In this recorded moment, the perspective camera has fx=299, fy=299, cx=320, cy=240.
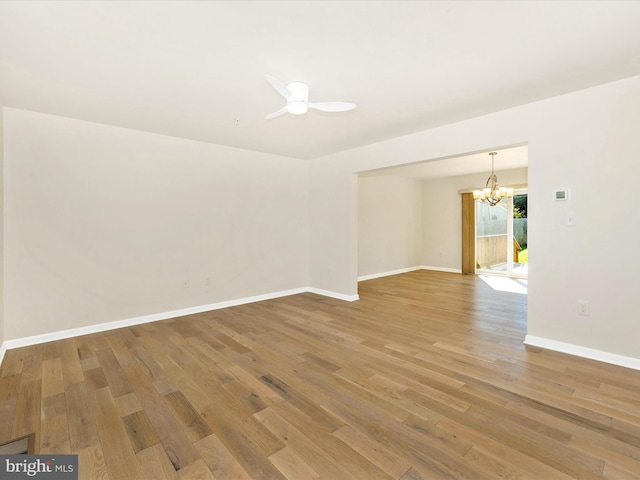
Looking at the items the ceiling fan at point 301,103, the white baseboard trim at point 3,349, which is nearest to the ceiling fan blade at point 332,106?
the ceiling fan at point 301,103

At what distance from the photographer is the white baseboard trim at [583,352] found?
2.63m

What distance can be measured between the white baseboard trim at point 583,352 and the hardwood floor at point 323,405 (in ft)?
0.40

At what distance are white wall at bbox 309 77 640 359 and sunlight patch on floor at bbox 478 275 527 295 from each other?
2809 millimetres

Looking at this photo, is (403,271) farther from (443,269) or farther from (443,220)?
(443,220)

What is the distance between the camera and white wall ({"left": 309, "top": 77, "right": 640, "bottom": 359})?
2635mm

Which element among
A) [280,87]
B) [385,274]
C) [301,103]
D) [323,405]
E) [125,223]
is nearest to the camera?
[323,405]

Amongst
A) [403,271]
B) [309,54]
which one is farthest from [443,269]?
[309,54]

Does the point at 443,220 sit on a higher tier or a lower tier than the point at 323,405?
higher

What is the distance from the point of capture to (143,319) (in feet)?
13.0

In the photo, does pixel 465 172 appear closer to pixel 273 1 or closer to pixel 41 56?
pixel 273 1

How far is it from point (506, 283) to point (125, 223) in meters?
7.09

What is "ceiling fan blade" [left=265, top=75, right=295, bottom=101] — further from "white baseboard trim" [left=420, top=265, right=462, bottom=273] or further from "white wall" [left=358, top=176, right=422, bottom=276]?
"white baseboard trim" [left=420, top=265, right=462, bottom=273]

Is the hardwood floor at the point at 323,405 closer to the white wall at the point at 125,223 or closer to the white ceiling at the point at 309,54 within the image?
the white wall at the point at 125,223

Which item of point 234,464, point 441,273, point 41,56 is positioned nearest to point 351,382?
Result: point 234,464
